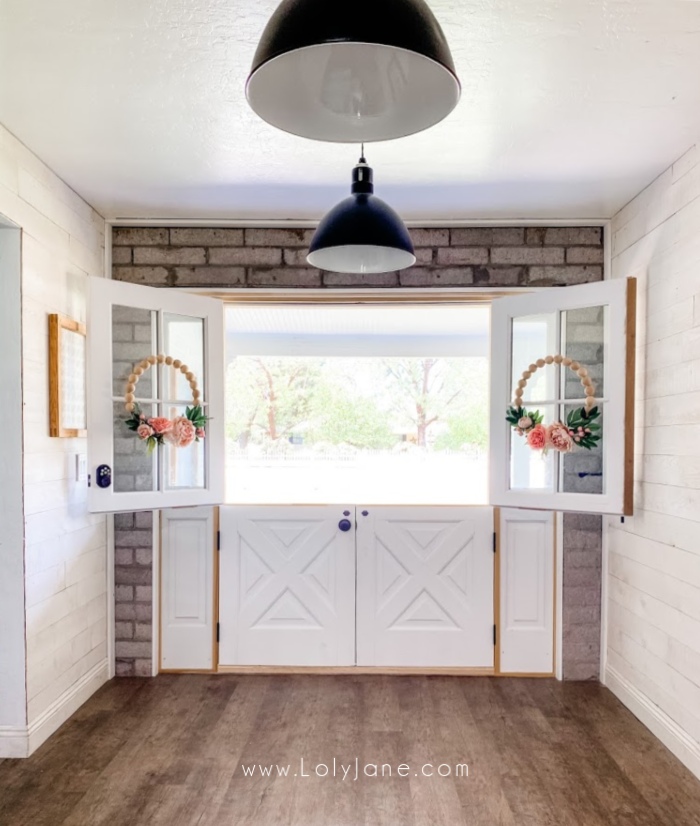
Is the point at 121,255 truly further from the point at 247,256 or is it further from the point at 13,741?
the point at 13,741

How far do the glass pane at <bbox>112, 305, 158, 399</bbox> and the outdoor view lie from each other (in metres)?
1.85

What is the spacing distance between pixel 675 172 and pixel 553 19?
1.30 meters

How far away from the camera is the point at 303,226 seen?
3.72 m

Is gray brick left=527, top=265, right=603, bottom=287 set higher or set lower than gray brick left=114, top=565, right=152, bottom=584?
higher

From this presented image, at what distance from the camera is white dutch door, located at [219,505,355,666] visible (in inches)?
149

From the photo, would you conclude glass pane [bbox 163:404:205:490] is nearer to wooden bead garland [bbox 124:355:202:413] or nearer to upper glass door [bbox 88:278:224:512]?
upper glass door [bbox 88:278:224:512]

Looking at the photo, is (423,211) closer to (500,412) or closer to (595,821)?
(500,412)

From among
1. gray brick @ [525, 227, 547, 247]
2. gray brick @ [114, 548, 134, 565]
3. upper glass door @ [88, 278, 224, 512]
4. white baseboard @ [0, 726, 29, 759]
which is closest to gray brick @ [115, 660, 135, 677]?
gray brick @ [114, 548, 134, 565]

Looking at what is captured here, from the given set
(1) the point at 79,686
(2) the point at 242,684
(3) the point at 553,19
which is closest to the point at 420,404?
(2) the point at 242,684

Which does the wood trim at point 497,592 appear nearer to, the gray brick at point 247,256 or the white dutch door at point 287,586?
the white dutch door at point 287,586

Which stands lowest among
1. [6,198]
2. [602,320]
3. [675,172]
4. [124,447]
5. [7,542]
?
[7,542]

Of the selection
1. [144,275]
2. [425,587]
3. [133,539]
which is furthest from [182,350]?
[425,587]

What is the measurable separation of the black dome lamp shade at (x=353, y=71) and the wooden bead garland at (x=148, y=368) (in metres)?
2.25

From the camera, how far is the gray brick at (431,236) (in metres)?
3.71
